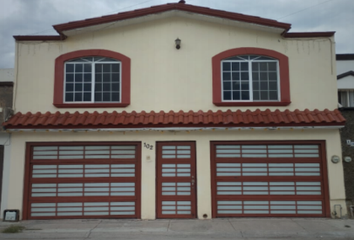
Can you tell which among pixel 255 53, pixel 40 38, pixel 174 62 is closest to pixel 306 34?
pixel 255 53

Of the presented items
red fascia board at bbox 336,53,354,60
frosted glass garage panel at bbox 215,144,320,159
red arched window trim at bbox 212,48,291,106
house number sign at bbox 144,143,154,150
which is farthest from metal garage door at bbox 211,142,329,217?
red fascia board at bbox 336,53,354,60

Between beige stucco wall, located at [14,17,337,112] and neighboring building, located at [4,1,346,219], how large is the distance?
1.2 inches

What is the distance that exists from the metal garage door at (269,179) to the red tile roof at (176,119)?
744mm

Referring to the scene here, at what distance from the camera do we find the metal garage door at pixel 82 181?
8.79m

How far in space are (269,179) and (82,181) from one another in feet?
17.6

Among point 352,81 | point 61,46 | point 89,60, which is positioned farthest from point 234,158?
point 352,81

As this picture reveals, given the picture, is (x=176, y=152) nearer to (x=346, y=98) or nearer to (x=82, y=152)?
(x=82, y=152)

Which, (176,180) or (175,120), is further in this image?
(176,180)

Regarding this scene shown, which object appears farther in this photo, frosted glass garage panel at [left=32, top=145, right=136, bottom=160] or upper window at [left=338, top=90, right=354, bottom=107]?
upper window at [left=338, top=90, right=354, bottom=107]

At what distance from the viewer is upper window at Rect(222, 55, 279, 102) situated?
9.39 meters

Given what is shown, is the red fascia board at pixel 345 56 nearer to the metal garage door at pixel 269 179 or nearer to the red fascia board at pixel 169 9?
the red fascia board at pixel 169 9

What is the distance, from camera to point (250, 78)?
9453mm

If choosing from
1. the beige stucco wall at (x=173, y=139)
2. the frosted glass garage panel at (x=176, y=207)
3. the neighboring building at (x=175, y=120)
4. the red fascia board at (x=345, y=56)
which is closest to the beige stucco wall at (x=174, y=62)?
the neighboring building at (x=175, y=120)

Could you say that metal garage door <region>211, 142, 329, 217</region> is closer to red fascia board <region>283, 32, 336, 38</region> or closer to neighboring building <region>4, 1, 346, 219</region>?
neighboring building <region>4, 1, 346, 219</region>
